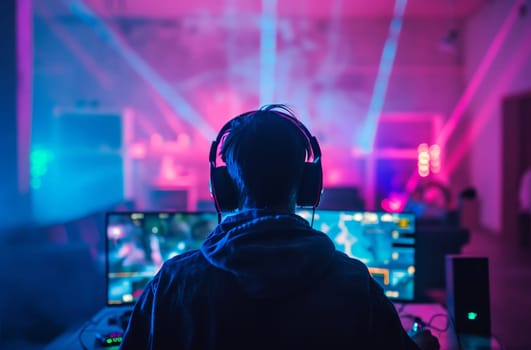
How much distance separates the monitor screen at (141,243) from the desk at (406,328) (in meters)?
0.10

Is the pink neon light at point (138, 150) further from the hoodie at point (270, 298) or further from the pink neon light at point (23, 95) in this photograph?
the hoodie at point (270, 298)

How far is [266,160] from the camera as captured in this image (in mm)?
898

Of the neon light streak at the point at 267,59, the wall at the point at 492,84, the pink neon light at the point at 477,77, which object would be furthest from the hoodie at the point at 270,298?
the neon light streak at the point at 267,59

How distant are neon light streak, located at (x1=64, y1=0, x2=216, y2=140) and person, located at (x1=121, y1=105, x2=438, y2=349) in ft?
24.7

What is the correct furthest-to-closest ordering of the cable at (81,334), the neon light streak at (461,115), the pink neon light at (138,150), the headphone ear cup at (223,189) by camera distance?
the pink neon light at (138,150), the neon light streak at (461,115), the cable at (81,334), the headphone ear cup at (223,189)

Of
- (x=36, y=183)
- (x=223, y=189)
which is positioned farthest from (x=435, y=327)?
(x=36, y=183)

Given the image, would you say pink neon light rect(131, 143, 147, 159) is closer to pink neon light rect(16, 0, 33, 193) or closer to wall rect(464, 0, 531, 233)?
pink neon light rect(16, 0, 33, 193)

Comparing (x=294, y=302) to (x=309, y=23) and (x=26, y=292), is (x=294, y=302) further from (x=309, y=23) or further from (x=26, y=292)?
(x=309, y=23)

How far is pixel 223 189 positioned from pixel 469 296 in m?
1.15

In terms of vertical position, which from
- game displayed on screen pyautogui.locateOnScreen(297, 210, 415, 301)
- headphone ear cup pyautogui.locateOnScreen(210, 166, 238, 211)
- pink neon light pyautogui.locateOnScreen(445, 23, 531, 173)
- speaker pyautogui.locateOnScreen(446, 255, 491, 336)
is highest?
pink neon light pyautogui.locateOnScreen(445, 23, 531, 173)

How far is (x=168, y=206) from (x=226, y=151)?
6663 millimetres

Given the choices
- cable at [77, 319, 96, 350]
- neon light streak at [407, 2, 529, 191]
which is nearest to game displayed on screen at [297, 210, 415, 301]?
cable at [77, 319, 96, 350]

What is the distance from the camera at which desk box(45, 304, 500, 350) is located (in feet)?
5.09

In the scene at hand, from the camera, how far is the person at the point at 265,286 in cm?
82
